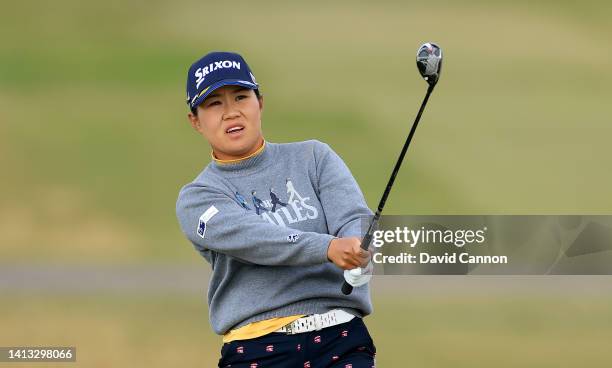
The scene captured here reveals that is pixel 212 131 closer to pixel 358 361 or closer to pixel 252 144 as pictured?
pixel 252 144

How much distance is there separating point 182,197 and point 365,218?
529 mm

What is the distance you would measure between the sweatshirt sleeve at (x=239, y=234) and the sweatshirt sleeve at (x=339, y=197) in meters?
0.12

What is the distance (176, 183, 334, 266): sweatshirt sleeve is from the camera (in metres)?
3.17

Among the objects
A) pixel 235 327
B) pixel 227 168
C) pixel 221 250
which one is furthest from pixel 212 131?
pixel 235 327

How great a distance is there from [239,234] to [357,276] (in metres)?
0.36

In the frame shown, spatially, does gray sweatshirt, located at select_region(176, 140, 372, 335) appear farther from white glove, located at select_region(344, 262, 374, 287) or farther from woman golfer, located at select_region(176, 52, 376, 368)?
white glove, located at select_region(344, 262, 374, 287)

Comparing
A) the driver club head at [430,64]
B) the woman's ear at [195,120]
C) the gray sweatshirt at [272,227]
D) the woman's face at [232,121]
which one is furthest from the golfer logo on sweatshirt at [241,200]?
the driver club head at [430,64]

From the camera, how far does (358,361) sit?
3.29 meters

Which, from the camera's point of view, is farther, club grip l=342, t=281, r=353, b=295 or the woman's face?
the woman's face

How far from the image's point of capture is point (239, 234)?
3250mm

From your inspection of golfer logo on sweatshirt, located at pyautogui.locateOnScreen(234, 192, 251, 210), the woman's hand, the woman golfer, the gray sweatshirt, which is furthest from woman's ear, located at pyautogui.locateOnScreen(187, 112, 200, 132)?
the woman's hand

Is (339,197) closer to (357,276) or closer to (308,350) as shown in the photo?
(357,276)

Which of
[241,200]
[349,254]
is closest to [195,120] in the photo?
[241,200]

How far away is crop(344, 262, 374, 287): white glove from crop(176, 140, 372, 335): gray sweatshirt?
0.40ft
